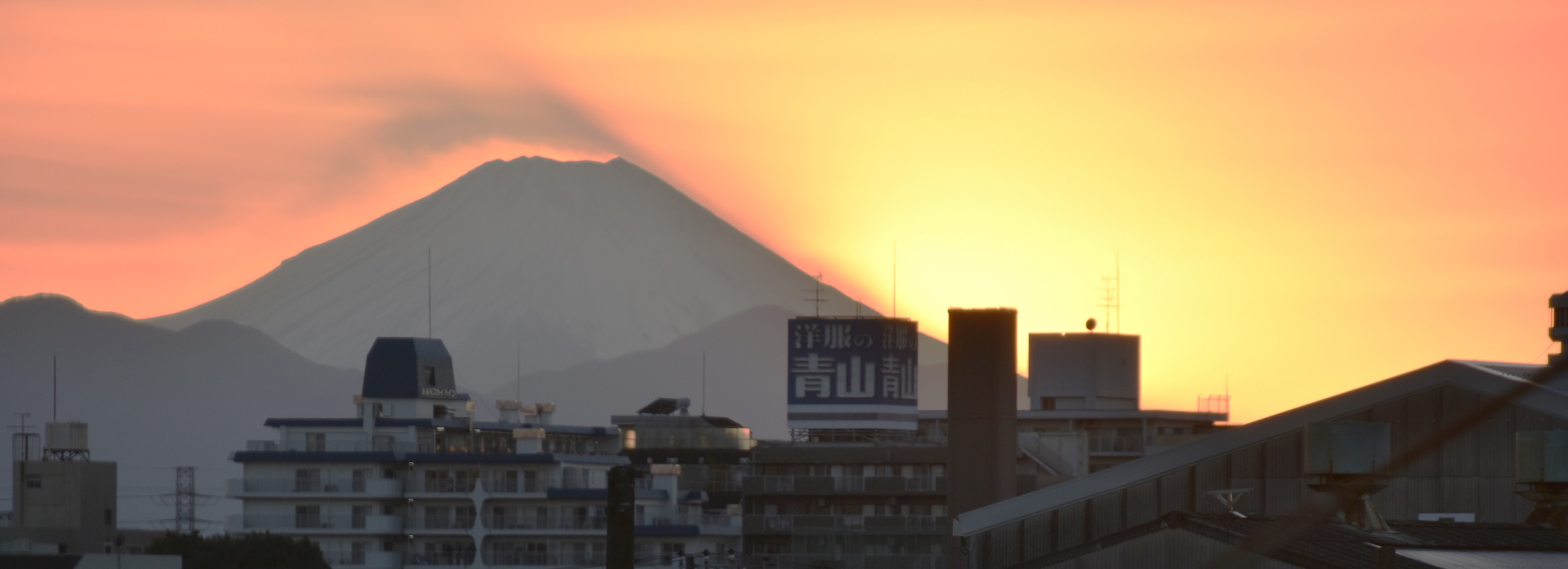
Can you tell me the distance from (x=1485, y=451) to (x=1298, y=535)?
39.6ft

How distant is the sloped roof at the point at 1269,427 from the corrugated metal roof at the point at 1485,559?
10.6 m

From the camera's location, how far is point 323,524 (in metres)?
130

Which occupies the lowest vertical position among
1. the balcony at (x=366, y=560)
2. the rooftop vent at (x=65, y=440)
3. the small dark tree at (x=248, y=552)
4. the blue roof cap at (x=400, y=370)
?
the balcony at (x=366, y=560)

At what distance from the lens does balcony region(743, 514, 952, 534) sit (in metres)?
130

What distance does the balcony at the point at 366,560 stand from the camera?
12775 centimetres

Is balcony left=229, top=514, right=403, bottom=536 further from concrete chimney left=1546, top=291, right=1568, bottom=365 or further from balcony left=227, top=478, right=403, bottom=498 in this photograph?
concrete chimney left=1546, top=291, right=1568, bottom=365

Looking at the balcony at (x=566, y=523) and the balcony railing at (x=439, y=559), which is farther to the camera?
the balcony at (x=566, y=523)

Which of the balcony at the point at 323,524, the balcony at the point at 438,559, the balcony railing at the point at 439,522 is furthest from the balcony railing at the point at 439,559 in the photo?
the balcony at the point at 323,524

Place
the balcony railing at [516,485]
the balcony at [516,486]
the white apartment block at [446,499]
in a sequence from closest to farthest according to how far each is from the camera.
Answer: the white apartment block at [446,499] < the balcony at [516,486] < the balcony railing at [516,485]

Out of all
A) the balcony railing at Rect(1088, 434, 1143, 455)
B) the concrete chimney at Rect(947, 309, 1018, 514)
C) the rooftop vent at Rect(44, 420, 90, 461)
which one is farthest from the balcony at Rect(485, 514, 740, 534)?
the concrete chimney at Rect(947, 309, 1018, 514)

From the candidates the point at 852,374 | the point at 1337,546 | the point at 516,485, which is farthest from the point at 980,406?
the point at 1337,546

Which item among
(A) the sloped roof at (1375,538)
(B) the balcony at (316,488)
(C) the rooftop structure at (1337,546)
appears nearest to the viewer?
(C) the rooftop structure at (1337,546)

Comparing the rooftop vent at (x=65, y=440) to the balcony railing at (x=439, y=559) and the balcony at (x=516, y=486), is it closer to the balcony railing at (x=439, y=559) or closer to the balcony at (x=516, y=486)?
the balcony railing at (x=439, y=559)

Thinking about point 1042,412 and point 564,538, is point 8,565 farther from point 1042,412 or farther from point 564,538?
point 1042,412
